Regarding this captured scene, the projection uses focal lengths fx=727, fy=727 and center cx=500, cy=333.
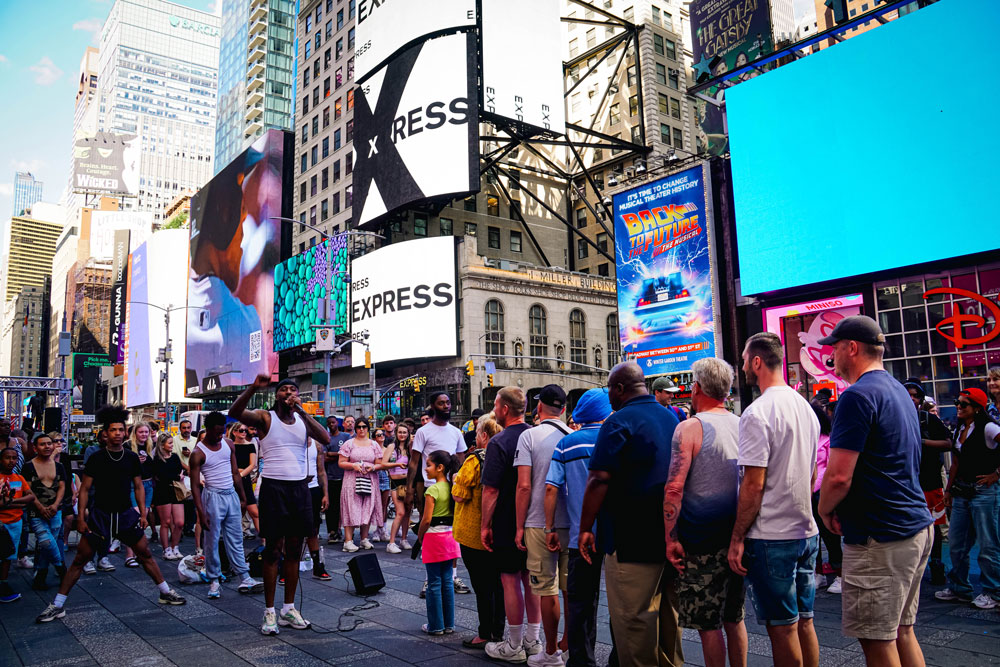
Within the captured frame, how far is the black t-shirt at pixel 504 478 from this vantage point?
20.4 feet

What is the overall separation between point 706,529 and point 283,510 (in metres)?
4.54

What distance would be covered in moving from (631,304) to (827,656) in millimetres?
36904

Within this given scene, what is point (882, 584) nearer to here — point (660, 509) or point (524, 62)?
point (660, 509)

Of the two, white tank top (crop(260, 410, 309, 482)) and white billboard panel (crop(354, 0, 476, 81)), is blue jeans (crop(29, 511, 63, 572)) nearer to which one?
white tank top (crop(260, 410, 309, 482))

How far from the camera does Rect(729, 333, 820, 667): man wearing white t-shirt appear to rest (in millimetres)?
4367

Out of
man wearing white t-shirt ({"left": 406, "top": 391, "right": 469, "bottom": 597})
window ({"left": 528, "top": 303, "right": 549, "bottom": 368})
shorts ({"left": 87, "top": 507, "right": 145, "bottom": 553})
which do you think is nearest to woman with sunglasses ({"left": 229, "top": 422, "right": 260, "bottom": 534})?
shorts ({"left": 87, "top": 507, "right": 145, "bottom": 553})

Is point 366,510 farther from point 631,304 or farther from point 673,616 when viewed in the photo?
point 631,304

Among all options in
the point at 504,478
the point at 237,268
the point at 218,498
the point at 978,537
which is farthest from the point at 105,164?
the point at 978,537

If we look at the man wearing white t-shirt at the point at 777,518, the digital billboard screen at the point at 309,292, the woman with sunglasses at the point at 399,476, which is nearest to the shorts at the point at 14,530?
the woman with sunglasses at the point at 399,476

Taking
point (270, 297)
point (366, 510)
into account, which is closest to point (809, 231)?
point (366, 510)

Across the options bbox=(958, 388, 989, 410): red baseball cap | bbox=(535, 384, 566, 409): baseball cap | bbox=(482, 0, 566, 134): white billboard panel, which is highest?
bbox=(482, 0, 566, 134): white billboard panel

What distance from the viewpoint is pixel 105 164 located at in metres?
156

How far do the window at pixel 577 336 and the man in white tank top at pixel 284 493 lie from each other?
47610 millimetres

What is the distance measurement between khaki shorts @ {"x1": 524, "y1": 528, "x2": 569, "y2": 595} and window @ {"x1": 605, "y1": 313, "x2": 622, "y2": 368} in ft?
169
